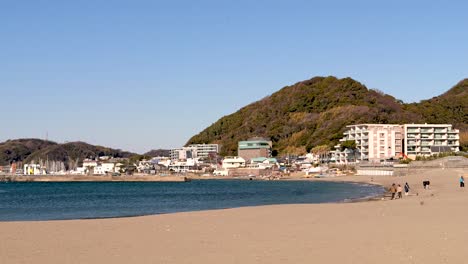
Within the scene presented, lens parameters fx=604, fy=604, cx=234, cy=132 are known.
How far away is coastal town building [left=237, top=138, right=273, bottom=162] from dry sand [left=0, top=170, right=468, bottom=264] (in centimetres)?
16341

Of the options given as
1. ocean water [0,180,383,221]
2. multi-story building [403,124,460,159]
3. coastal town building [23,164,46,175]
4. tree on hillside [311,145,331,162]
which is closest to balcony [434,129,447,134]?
multi-story building [403,124,460,159]

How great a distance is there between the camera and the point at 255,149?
7436 inches

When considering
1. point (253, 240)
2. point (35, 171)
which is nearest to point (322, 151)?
point (35, 171)

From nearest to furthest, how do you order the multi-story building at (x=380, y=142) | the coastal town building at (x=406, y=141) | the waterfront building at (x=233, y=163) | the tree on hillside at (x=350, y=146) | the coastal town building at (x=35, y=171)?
the coastal town building at (x=406, y=141) < the multi-story building at (x=380, y=142) < the tree on hillside at (x=350, y=146) < the waterfront building at (x=233, y=163) < the coastal town building at (x=35, y=171)

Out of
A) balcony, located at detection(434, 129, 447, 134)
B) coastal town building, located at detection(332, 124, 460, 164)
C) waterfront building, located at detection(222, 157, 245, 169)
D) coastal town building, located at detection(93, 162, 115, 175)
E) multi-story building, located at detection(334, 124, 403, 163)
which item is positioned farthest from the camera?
coastal town building, located at detection(93, 162, 115, 175)

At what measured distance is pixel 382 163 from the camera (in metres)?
122

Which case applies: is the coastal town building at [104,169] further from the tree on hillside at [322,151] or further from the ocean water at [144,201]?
the ocean water at [144,201]

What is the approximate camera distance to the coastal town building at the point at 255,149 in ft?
613

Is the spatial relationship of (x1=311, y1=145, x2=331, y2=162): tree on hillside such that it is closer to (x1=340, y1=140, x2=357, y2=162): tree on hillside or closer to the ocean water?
(x1=340, y1=140, x2=357, y2=162): tree on hillside

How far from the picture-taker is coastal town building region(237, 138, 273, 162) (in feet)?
613

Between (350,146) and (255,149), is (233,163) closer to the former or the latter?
(255,149)

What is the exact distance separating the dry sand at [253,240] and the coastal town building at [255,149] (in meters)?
163

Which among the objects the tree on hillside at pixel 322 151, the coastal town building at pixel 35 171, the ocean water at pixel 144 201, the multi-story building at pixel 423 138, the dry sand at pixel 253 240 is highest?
the multi-story building at pixel 423 138

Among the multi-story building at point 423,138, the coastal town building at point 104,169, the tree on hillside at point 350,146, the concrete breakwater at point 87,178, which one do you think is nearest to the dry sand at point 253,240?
the multi-story building at point 423,138
